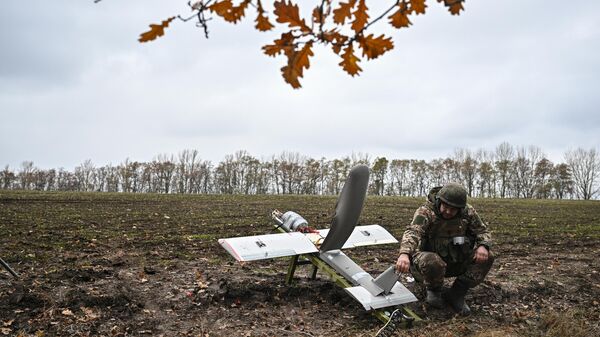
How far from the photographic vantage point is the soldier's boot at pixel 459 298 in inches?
221

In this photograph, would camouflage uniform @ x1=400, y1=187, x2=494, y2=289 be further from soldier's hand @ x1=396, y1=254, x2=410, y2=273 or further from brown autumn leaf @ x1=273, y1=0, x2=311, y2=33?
brown autumn leaf @ x1=273, y1=0, x2=311, y2=33

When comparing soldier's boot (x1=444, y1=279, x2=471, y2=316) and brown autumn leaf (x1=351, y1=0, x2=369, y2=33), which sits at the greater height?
brown autumn leaf (x1=351, y1=0, x2=369, y2=33)

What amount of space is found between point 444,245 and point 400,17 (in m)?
4.52

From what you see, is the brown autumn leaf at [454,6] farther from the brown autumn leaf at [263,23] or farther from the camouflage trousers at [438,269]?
the camouflage trousers at [438,269]

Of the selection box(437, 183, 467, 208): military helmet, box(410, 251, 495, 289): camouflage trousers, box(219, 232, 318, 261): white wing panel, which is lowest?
box(410, 251, 495, 289): camouflage trousers

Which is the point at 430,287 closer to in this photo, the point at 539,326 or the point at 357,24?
the point at 539,326

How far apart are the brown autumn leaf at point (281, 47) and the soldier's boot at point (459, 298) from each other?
15.9 ft

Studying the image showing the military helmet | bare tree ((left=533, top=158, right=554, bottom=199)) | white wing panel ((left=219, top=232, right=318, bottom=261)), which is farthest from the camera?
bare tree ((left=533, top=158, right=554, bottom=199))

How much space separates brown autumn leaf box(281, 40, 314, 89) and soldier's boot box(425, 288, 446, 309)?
15.8ft

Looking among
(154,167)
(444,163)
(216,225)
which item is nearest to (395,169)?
(444,163)

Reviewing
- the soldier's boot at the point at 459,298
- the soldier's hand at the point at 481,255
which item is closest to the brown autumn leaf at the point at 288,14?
the soldier's hand at the point at 481,255

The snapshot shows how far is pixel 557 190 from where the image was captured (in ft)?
289

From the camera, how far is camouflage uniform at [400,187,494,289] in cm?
554

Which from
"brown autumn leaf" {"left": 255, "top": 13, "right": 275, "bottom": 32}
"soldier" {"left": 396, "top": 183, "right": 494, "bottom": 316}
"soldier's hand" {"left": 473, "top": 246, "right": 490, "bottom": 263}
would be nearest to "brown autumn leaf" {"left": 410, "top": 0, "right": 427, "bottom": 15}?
"brown autumn leaf" {"left": 255, "top": 13, "right": 275, "bottom": 32}
